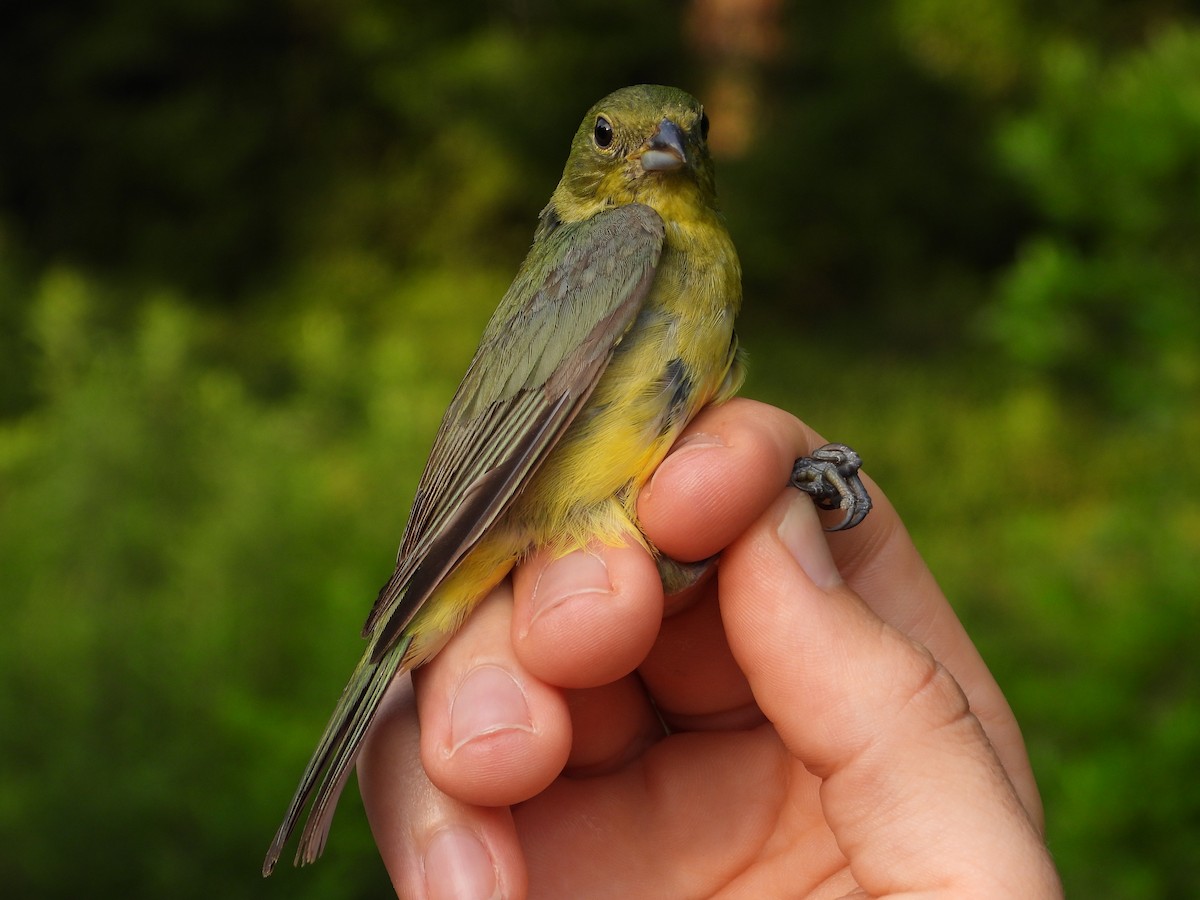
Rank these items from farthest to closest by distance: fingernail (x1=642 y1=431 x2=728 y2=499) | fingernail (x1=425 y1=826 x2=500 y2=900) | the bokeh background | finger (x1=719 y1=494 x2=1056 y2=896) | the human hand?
the bokeh background, fingernail (x1=642 y1=431 x2=728 y2=499), fingernail (x1=425 y1=826 x2=500 y2=900), the human hand, finger (x1=719 y1=494 x2=1056 y2=896)

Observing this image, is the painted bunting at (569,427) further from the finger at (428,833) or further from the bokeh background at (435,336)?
the bokeh background at (435,336)

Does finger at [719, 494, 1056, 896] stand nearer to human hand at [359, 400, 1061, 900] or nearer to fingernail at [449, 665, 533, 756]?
human hand at [359, 400, 1061, 900]

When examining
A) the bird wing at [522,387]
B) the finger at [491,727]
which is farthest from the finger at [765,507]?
the finger at [491,727]

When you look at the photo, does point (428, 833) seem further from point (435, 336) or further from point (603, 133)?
point (435, 336)

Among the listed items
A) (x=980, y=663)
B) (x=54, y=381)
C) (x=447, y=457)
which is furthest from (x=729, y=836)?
(x=54, y=381)

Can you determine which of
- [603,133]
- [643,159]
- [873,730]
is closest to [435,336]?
[603,133]

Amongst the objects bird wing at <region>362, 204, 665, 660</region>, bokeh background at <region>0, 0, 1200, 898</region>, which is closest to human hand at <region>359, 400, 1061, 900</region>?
bird wing at <region>362, 204, 665, 660</region>

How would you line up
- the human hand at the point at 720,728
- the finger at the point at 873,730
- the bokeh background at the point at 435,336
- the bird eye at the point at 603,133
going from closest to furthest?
the finger at the point at 873,730
the human hand at the point at 720,728
the bird eye at the point at 603,133
the bokeh background at the point at 435,336
